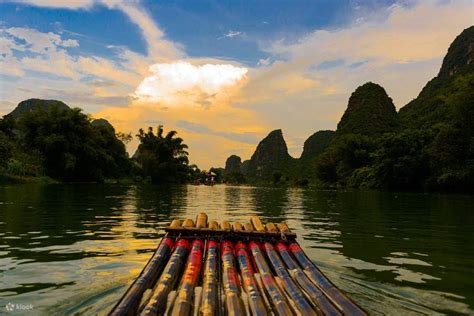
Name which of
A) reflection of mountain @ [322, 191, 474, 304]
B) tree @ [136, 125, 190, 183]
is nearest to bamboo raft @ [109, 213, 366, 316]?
reflection of mountain @ [322, 191, 474, 304]

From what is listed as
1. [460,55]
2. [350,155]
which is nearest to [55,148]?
[350,155]

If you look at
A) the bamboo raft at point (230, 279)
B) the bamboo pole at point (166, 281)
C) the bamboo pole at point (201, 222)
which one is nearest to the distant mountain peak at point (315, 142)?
the bamboo pole at point (201, 222)

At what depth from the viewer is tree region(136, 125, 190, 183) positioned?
264 ft

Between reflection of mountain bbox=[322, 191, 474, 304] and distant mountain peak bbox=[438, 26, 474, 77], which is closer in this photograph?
reflection of mountain bbox=[322, 191, 474, 304]

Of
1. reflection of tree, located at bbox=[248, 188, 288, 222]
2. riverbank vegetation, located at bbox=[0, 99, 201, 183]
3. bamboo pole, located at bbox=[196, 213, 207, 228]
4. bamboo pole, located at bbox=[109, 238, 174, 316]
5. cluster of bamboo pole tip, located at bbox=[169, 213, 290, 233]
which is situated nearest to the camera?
bamboo pole, located at bbox=[109, 238, 174, 316]

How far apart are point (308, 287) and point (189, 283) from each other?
4.90 ft

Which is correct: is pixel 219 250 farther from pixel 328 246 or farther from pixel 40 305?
A: pixel 328 246

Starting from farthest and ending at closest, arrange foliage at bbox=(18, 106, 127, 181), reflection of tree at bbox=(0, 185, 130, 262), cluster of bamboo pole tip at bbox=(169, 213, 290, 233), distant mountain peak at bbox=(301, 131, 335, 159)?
distant mountain peak at bbox=(301, 131, 335, 159) < foliage at bbox=(18, 106, 127, 181) < reflection of tree at bbox=(0, 185, 130, 262) < cluster of bamboo pole tip at bbox=(169, 213, 290, 233)

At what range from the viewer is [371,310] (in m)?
5.22

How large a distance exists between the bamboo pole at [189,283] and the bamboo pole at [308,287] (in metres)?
1.38

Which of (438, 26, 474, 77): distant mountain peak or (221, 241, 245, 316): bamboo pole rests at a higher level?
→ (438, 26, 474, 77): distant mountain peak

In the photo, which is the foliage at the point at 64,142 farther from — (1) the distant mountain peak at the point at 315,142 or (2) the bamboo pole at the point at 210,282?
(1) the distant mountain peak at the point at 315,142

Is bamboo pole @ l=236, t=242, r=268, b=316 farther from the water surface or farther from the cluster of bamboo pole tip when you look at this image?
the water surface

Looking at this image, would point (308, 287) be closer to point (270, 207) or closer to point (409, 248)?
point (409, 248)
